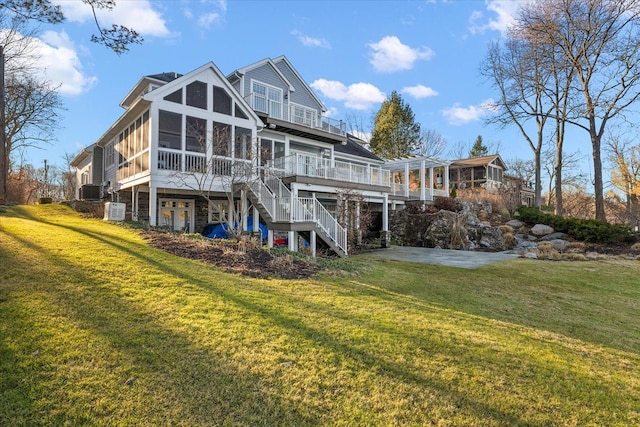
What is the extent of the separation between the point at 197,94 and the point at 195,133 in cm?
158

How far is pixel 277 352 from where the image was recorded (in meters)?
3.42

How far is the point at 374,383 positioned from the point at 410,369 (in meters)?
0.50

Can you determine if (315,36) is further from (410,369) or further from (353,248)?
(410,369)

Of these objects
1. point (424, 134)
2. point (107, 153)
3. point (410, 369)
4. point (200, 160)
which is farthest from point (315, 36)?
point (424, 134)

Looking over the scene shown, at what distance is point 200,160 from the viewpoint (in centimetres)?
1274

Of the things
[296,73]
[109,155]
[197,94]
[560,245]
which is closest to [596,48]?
[560,245]

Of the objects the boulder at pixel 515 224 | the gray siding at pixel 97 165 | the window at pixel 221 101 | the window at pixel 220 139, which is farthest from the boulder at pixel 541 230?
the gray siding at pixel 97 165

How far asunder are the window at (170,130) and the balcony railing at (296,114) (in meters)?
4.64

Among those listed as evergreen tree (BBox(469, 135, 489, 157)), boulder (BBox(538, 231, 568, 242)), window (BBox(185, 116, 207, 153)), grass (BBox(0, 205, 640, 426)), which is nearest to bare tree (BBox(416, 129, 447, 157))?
evergreen tree (BBox(469, 135, 489, 157))

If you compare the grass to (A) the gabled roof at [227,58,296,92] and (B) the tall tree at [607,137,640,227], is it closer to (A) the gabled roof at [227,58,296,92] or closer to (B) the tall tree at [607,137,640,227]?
(A) the gabled roof at [227,58,296,92]

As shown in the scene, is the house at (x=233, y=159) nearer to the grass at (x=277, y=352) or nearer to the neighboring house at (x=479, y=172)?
the grass at (x=277, y=352)

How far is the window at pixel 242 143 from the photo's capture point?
13914 millimetres

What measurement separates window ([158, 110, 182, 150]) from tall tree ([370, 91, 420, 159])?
2607cm

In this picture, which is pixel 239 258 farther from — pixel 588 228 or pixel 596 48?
pixel 596 48
